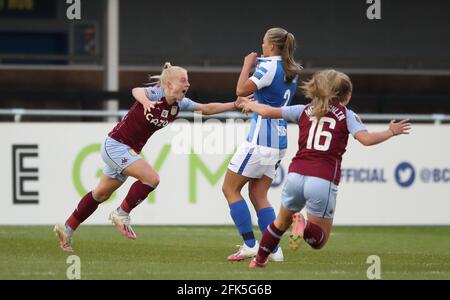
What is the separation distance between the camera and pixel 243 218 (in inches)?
425

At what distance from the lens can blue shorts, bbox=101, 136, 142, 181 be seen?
1105 cm

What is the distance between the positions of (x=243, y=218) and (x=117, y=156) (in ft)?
4.16

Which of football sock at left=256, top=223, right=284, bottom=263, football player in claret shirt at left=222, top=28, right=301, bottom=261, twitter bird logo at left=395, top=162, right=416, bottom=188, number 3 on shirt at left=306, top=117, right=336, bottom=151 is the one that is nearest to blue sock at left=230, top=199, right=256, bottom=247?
football player in claret shirt at left=222, top=28, right=301, bottom=261

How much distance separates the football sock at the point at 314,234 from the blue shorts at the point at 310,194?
0.09m

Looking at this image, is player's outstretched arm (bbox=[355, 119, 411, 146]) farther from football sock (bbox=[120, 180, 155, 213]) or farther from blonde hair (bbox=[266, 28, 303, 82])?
football sock (bbox=[120, 180, 155, 213])

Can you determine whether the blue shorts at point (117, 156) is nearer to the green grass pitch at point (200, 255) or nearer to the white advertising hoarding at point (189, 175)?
the green grass pitch at point (200, 255)

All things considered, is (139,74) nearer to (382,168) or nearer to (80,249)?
(382,168)

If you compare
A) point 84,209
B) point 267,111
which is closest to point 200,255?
point 84,209

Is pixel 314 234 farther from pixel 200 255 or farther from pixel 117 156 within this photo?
pixel 117 156

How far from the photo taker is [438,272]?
10.1 m

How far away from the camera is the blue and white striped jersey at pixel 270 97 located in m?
10.6

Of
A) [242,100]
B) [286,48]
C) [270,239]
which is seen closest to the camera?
[270,239]

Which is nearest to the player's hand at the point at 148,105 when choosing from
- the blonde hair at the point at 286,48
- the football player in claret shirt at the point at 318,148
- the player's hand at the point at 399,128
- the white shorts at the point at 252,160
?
the white shorts at the point at 252,160

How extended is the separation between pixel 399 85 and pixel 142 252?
2015 centimetres
